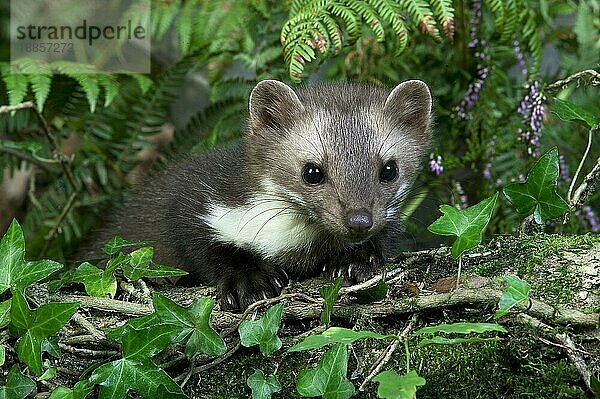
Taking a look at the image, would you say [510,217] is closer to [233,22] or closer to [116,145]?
[233,22]

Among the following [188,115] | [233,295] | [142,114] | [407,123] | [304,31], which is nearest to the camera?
[233,295]

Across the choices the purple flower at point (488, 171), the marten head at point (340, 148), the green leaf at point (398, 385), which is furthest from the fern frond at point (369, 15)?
the green leaf at point (398, 385)

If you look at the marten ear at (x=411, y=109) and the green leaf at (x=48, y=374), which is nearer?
the green leaf at (x=48, y=374)

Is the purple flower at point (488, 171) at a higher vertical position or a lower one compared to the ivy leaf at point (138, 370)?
lower

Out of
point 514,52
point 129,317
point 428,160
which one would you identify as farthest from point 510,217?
point 129,317

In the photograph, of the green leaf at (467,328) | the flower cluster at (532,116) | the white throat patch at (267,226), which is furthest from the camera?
the flower cluster at (532,116)

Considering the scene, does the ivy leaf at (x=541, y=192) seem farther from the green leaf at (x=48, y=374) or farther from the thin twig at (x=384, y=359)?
the green leaf at (x=48, y=374)
